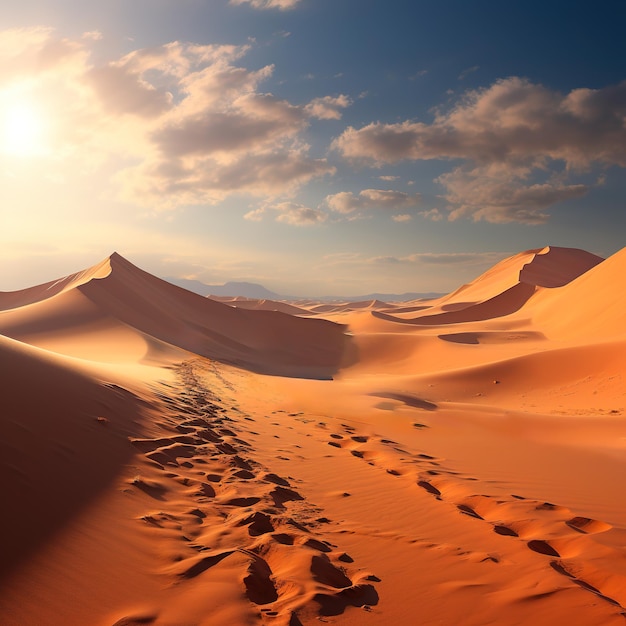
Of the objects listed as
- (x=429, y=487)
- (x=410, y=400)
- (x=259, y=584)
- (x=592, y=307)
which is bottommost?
(x=410, y=400)

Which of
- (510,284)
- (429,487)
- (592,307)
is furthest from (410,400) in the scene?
(510,284)

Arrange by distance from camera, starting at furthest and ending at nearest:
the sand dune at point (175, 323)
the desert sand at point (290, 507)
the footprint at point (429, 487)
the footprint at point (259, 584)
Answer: the sand dune at point (175, 323) < the footprint at point (429, 487) < the footprint at point (259, 584) < the desert sand at point (290, 507)

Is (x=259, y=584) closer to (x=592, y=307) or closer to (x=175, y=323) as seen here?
(x=175, y=323)

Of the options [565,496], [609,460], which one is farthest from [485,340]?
[565,496]

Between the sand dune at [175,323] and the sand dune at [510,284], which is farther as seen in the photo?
the sand dune at [510,284]

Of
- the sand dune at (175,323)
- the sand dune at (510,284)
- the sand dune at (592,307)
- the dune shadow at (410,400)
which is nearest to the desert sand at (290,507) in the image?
the dune shadow at (410,400)

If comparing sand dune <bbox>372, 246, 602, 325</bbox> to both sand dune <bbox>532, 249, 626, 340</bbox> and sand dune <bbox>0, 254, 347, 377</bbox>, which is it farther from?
sand dune <bbox>0, 254, 347, 377</bbox>

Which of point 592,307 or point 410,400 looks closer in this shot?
point 410,400

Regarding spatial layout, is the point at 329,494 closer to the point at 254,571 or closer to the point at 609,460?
the point at 254,571

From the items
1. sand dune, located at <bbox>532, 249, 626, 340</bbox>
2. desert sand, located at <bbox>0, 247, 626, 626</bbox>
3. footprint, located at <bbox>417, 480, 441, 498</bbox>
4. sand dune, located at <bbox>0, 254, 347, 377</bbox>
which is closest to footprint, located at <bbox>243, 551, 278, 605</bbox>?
desert sand, located at <bbox>0, 247, 626, 626</bbox>

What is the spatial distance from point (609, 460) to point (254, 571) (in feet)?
23.2

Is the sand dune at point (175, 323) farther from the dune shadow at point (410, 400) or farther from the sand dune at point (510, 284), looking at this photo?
the sand dune at point (510, 284)

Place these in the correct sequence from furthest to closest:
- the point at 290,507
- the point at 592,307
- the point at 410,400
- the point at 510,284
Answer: the point at 510,284
the point at 592,307
the point at 410,400
the point at 290,507

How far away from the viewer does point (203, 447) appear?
649 centimetres
